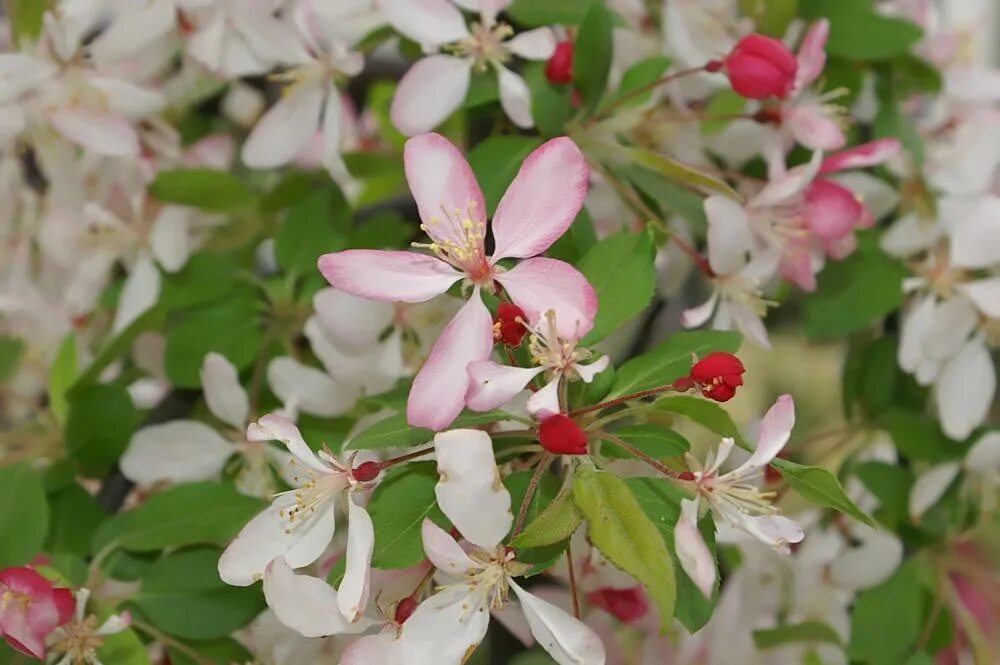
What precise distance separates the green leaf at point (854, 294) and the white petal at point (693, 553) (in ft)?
1.09

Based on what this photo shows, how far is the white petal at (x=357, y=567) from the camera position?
1.24ft

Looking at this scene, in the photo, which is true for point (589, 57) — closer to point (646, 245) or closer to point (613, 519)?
point (646, 245)

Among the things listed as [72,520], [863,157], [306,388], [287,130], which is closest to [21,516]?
[72,520]

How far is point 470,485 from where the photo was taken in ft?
1.22

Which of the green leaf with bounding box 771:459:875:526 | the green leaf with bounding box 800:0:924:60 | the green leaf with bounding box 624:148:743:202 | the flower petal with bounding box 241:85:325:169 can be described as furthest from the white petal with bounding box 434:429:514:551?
the green leaf with bounding box 800:0:924:60

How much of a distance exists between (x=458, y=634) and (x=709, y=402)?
129 mm

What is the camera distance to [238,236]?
722 millimetres

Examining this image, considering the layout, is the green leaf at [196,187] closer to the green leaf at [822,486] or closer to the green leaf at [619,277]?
the green leaf at [619,277]

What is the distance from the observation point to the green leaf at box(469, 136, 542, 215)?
533mm

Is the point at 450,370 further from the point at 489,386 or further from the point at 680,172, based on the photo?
the point at 680,172

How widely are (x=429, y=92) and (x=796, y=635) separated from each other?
1.21 feet

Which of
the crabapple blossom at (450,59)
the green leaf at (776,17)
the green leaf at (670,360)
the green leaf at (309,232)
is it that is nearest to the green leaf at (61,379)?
the green leaf at (309,232)

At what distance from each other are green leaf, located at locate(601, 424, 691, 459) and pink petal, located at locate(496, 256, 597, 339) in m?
0.06

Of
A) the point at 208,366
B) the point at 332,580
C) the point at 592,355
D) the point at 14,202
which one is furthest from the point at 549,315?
the point at 14,202
